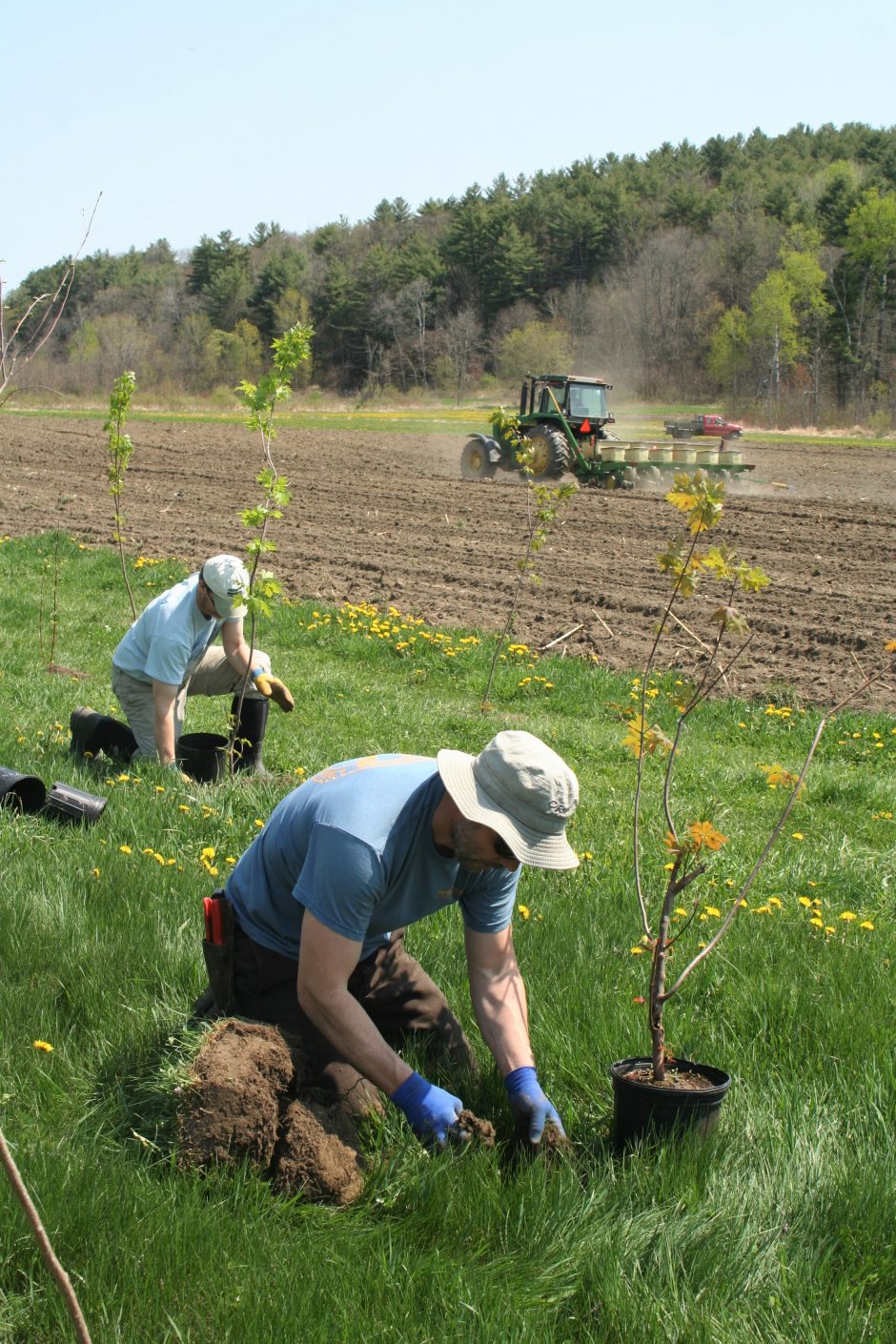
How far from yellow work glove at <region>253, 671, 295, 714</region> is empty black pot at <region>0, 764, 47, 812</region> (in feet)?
4.64

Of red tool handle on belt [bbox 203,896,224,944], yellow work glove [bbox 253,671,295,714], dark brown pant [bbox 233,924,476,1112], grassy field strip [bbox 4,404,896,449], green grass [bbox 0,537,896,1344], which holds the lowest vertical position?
green grass [bbox 0,537,896,1344]

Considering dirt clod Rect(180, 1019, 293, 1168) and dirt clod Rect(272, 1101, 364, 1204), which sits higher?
dirt clod Rect(180, 1019, 293, 1168)

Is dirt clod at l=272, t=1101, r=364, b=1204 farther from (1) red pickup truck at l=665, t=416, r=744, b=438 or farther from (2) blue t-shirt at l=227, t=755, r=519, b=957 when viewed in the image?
(1) red pickup truck at l=665, t=416, r=744, b=438

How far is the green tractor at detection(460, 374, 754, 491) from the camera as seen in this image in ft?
72.0

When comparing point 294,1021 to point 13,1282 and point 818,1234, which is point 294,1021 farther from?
point 818,1234

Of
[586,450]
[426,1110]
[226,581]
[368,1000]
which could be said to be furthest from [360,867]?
[586,450]

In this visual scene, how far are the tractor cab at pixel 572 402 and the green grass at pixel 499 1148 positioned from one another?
17120mm

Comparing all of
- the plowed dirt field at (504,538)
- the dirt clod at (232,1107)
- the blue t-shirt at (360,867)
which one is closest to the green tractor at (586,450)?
the plowed dirt field at (504,538)

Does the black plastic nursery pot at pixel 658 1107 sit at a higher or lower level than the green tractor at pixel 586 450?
lower

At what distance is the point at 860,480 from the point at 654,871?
21.0 meters

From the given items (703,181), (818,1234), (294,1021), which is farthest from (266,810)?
(703,181)

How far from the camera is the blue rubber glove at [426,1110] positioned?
3.04 meters

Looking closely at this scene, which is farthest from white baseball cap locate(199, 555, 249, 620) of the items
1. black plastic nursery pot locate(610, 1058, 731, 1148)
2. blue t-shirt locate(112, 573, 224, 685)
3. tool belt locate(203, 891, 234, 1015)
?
black plastic nursery pot locate(610, 1058, 731, 1148)

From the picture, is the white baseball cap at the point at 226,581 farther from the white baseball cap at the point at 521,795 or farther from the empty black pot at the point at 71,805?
the white baseball cap at the point at 521,795
